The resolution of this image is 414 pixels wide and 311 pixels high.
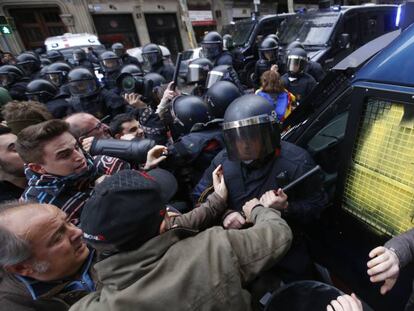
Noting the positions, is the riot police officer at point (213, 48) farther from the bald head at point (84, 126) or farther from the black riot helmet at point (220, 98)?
the bald head at point (84, 126)

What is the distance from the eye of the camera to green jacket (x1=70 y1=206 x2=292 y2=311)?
2.75ft

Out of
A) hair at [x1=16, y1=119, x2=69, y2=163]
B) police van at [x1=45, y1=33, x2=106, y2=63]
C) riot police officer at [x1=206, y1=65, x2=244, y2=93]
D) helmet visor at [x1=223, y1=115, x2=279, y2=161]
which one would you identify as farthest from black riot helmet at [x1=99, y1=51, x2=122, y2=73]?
helmet visor at [x1=223, y1=115, x2=279, y2=161]

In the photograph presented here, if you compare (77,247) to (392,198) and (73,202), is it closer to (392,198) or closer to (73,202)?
(73,202)

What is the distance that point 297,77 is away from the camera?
444 centimetres

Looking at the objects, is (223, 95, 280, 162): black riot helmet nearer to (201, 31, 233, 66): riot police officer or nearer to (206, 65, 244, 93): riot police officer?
(206, 65, 244, 93): riot police officer

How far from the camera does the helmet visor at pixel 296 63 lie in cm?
439

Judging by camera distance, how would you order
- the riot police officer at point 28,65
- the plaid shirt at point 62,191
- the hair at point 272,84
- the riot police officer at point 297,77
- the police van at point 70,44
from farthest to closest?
the police van at point 70,44 < the riot police officer at point 28,65 < the riot police officer at point 297,77 < the hair at point 272,84 < the plaid shirt at point 62,191

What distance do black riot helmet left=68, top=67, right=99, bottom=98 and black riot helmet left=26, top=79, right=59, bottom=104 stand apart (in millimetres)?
595

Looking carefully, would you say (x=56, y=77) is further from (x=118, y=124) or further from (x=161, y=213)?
(x=161, y=213)

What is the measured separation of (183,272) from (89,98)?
3955mm

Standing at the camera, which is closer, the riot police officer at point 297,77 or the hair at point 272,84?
the hair at point 272,84

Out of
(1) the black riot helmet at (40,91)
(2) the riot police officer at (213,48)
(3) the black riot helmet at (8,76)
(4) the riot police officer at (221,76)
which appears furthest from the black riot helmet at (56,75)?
(4) the riot police officer at (221,76)

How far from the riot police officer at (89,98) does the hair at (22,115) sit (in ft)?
4.68

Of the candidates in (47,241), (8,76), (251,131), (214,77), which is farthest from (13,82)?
(251,131)
